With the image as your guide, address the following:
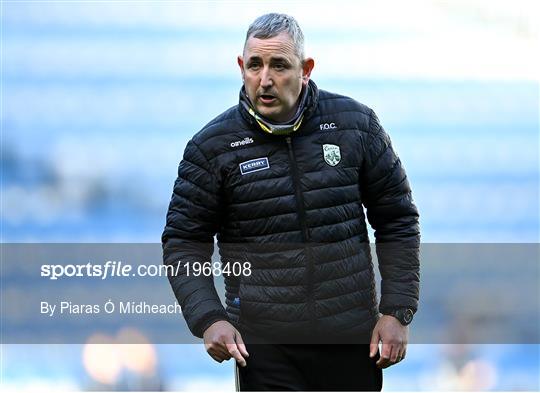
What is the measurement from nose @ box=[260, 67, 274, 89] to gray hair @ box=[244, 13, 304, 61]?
108mm

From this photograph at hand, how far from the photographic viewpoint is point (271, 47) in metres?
2.65

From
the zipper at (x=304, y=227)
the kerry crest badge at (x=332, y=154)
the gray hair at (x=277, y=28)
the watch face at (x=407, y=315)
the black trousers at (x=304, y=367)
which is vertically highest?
the gray hair at (x=277, y=28)

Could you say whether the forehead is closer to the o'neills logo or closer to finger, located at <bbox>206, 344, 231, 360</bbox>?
the o'neills logo

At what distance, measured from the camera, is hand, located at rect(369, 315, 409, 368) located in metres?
2.71

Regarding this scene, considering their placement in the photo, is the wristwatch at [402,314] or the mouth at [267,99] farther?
the wristwatch at [402,314]

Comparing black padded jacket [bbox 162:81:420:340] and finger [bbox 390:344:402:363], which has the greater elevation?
black padded jacket [bbox 162:81:420:340]

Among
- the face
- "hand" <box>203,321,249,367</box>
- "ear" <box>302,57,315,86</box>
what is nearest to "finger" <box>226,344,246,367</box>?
"hand" <box>203,321,249,367</box>

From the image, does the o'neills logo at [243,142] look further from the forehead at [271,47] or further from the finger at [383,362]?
the finger at [383,362]

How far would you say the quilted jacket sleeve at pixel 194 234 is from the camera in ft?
8.76

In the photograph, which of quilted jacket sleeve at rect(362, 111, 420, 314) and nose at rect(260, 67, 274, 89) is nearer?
nose at rect(260, 67, 274, 89)

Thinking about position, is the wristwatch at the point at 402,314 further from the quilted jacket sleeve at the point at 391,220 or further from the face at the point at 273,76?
the face at the point at 273,76

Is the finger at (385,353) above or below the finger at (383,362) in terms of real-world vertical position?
above

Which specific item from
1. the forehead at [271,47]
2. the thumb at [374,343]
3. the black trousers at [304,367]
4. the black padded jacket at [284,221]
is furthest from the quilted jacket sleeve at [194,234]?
the thumb at [374,343]

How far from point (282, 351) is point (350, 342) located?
7.3 inches
